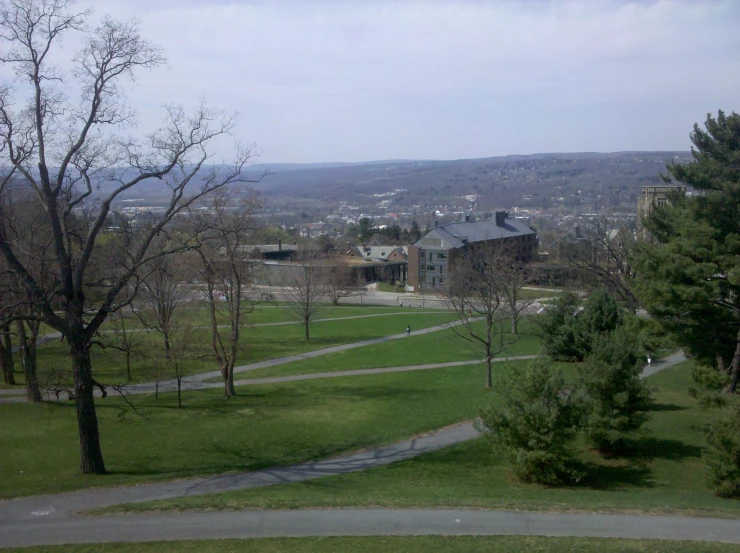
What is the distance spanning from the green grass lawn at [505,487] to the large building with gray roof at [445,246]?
52.6m

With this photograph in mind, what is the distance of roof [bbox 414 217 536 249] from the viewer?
75.2 metres

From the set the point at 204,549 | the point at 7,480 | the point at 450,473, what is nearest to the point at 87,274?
the point at 7,480

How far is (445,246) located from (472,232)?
872cm

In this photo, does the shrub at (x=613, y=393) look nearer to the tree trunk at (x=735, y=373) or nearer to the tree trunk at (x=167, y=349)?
the tree trunk at (x=735, y=373)

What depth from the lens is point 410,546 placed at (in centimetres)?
906

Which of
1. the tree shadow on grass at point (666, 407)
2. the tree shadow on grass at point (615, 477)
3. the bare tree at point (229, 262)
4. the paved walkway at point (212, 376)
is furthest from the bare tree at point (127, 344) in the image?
the tree shadow on grass at point (666, 407)

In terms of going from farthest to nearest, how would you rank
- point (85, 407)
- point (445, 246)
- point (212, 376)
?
point (445, 246)
point (212, 376)
point (85, 407)

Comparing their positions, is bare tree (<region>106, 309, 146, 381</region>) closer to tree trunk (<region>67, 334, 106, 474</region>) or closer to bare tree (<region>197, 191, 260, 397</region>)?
tree trunk (<region>67, 334, 106, 474</region>)

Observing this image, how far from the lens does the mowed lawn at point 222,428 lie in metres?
15.1

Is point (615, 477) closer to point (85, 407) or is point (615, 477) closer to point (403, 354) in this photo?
point (85, 407)

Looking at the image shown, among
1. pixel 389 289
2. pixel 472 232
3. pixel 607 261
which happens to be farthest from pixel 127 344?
pixel 472 232

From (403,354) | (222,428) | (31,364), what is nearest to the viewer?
(222,428)

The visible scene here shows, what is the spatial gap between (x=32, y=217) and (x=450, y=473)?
16620 mm

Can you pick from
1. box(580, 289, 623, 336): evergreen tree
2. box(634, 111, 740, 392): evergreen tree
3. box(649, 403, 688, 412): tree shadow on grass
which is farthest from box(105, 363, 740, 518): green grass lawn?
box(580, 289, 623, 336): evergreen tree
